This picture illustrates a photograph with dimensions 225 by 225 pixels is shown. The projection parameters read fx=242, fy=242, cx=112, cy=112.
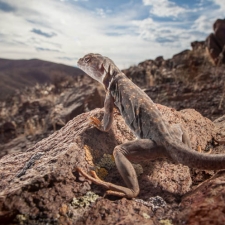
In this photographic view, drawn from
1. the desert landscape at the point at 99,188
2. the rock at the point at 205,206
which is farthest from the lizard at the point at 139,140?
the rock at the point at 205,206

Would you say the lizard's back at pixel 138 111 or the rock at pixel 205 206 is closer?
the rock at pixel 205 206

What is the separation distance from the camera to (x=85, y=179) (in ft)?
8.64

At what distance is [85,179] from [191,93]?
8185 mm

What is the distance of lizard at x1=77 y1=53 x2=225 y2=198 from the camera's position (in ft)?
Answer: 8.43

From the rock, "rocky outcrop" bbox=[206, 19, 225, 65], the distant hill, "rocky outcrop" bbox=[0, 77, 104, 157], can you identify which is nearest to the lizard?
the rock

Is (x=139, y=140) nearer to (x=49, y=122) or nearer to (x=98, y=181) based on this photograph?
(x=98, y=181)

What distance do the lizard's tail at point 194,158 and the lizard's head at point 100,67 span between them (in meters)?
1.97

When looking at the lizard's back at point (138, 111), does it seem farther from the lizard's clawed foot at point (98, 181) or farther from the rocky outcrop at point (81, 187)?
the lizard's clawed foot at point (98, 181)

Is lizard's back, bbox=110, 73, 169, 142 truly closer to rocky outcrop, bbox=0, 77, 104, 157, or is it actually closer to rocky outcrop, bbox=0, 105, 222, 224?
rocky outcrop, bbox=0, 105, 222, 224

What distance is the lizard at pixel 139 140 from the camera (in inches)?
101

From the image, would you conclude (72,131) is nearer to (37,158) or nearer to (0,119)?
(37,158)

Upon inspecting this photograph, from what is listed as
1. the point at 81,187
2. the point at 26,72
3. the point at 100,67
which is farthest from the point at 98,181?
the point at 26,72

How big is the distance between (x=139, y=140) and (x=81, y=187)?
89 cm

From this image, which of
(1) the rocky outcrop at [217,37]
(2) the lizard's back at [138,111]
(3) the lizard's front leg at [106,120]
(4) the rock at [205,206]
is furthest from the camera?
(1) the rocky outcrop at [217,37]
